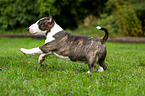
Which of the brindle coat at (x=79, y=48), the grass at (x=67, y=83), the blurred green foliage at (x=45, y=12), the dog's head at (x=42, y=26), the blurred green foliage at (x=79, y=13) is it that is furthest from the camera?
the blurred green foliage at (x=45, y=12)

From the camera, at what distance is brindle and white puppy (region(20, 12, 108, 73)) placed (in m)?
4.00

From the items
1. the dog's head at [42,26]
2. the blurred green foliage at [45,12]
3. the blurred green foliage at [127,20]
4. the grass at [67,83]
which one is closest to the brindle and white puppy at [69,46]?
the dog's head at [42,26]

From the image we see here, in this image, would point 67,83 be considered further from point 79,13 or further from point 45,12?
point 79,13

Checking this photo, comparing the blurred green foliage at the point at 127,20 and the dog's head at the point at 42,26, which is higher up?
the dog's head at the point at 42,26

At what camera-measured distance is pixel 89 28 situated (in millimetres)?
14336

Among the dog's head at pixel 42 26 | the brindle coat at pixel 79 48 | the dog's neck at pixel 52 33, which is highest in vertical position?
the dog's head at pixel 42 26

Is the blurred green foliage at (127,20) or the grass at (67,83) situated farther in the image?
the blurred green foliage at (127,20)

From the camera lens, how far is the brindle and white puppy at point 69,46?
400cm

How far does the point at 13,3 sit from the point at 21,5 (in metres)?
0.91

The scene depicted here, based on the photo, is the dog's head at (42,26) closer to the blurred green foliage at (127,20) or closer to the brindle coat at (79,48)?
the brindle coat at (79,48)

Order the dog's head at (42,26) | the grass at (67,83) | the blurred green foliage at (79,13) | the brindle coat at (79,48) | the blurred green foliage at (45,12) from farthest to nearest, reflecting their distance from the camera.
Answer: the blurred green foliage at (45,12)
the blurred green foliage at (79,13)
the dog's head at (42,26)
the brindle coat at (79,48)
the grass at (67,83)

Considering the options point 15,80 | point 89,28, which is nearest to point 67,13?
point 89,28

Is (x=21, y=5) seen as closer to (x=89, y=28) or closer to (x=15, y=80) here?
(x=89, y=28)

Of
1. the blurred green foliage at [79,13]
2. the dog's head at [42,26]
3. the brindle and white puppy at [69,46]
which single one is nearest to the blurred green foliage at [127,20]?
the blurred green foliage at [79,13]
